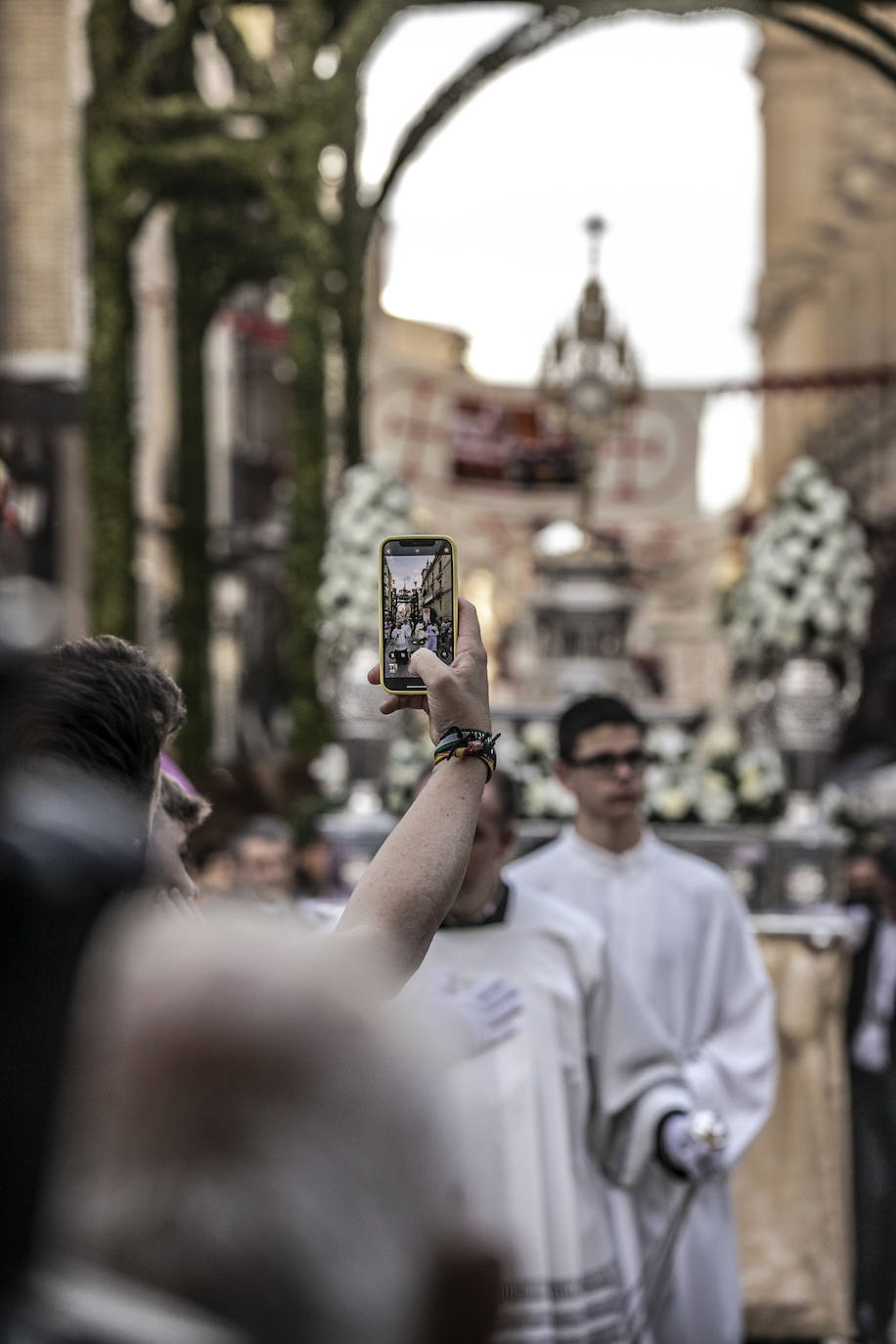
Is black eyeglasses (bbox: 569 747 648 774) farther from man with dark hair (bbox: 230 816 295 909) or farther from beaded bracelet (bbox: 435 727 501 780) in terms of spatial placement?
beaded bracelet (bbox: 435 727 501 780)

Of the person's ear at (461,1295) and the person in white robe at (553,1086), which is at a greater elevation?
the person's ear at (461,1295)

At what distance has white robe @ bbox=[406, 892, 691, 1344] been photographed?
454 centimetres

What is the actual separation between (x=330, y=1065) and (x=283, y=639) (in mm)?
34708

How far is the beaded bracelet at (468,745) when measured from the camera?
2.48m

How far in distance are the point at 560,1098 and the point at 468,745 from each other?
239cm

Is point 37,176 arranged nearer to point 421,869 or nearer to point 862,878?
point 862,878

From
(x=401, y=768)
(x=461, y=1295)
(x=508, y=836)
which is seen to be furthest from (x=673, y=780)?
(x=461, y=1295)

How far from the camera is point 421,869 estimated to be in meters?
2.34

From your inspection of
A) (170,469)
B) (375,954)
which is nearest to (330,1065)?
(375,954)

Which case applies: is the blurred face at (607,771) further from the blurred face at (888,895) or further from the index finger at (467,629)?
the blurred face at (888,895)

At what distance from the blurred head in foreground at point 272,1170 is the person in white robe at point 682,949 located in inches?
177

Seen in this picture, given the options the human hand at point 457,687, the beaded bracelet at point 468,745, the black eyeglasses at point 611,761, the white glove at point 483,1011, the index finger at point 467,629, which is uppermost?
the index finger at point 467,629

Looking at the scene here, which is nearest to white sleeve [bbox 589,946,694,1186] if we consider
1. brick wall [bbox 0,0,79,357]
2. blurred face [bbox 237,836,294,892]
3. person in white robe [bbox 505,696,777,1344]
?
person in white robe [bbox 505,696,777,1344]

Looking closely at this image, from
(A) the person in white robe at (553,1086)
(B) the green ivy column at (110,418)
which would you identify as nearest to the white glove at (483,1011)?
(A) the person in white robe at (553,1086)
